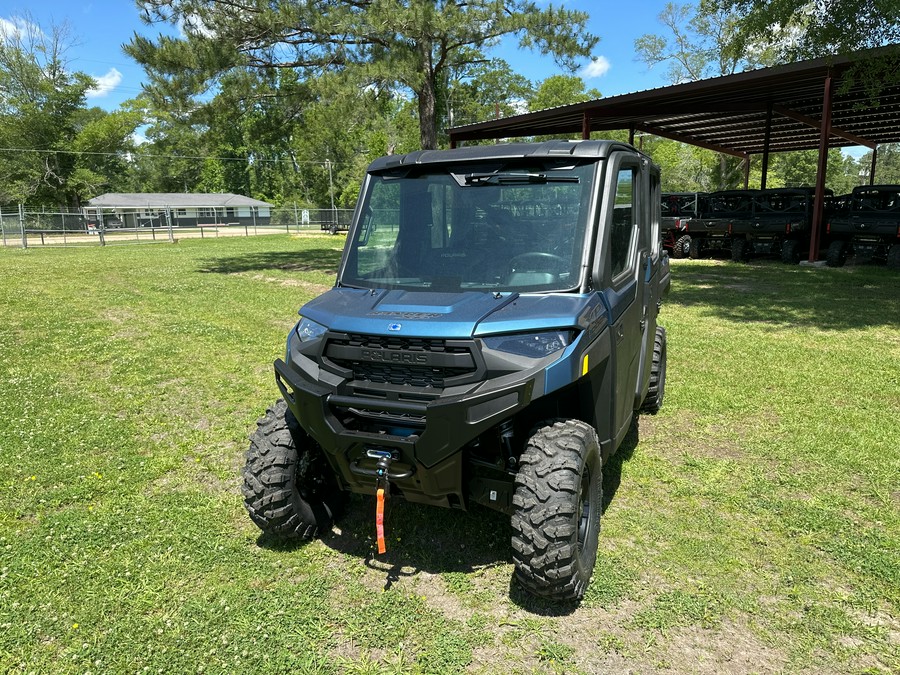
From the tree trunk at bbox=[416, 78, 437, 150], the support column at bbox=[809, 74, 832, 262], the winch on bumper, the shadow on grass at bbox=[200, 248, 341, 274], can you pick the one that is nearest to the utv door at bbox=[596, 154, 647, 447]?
the winch on bumper

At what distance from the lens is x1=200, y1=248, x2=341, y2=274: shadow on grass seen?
18.8m

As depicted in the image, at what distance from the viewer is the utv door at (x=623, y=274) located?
10.7 feet

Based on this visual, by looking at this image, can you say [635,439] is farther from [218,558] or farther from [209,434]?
[209,434]

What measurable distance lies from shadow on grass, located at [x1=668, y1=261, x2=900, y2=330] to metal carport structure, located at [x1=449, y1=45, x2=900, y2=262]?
2.32 m

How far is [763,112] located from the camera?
22328mm

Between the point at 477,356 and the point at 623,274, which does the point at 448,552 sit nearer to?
the point at 477,356

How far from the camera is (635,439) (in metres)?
5.07

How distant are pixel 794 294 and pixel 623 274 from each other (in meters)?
10.3

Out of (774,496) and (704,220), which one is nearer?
(774,496)

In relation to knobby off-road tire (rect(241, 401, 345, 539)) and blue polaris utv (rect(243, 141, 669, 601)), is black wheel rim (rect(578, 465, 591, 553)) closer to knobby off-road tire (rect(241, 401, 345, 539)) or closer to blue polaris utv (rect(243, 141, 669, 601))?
blue polaris utv (rect(243, 141, 669, 601))

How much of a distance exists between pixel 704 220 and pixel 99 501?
19.0 m

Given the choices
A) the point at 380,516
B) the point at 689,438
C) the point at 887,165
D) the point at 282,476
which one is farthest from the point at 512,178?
the point at 887,165

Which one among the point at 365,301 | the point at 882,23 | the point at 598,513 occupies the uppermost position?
the point at 882,23

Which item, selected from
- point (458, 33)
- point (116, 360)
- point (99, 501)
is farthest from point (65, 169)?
point (99, 501)
